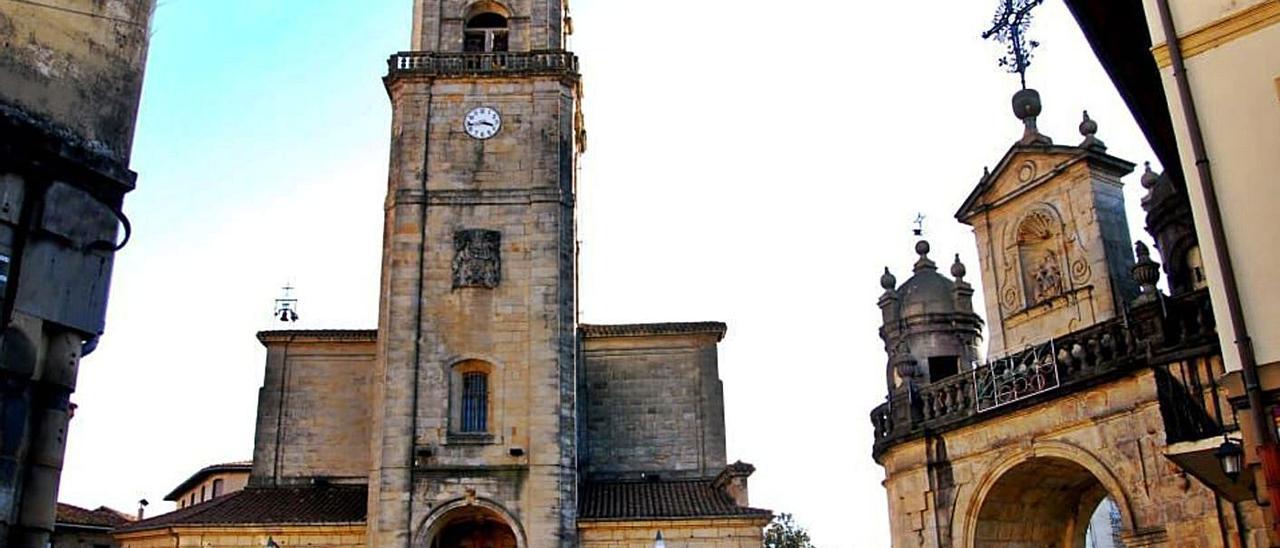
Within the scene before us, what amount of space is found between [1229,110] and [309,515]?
26951 mm

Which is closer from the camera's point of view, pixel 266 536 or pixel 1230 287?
pixel 1230 287

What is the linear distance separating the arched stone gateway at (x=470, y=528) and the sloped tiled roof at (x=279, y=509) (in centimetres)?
214

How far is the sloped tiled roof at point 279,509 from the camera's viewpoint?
30.6 metres

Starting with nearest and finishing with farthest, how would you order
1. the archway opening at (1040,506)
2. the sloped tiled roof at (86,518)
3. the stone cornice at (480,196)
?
the archway opening at (1040,506) < the stone cornice at (480,196) < the sloped tiled roof at (86,518)

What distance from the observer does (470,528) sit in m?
31.8

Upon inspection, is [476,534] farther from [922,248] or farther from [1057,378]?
[1057,378]

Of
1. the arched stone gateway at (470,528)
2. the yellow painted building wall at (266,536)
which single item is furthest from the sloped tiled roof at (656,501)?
the yellow painted building wall at (266,536)

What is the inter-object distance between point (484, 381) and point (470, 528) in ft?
13.6

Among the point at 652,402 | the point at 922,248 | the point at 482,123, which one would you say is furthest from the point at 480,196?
the point at 922,248

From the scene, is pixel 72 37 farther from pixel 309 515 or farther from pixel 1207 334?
pixel 309 515

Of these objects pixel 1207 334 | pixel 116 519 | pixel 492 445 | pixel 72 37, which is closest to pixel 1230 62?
pixel 1207 334

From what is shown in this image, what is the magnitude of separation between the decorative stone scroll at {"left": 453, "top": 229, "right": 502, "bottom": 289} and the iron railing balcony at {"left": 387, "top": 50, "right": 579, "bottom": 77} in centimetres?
525

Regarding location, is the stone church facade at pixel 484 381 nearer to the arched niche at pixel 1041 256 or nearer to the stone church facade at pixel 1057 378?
the stone church facade at pixel 1057 378

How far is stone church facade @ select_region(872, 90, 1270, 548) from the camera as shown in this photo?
48.5ft
